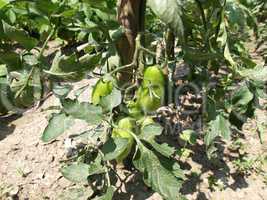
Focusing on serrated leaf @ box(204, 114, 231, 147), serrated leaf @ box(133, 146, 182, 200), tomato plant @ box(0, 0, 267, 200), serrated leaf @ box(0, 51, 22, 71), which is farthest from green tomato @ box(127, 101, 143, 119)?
serrated leaf @ box(0, 51, 22, 71)

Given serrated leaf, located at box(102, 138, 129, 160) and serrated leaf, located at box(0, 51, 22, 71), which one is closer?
serrated leaf, located at box(102, 138, 129, 160)

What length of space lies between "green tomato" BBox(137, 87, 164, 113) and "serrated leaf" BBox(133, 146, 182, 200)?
14 cm

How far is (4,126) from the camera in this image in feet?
6.77

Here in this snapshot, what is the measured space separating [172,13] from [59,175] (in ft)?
3.02

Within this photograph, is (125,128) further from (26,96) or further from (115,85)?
(26,96)

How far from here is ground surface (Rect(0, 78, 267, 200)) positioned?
1.68 meters

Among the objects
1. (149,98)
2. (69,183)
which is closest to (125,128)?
(149,98)

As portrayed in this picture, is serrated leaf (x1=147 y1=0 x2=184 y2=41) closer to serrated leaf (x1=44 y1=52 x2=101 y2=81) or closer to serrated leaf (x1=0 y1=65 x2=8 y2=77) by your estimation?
serrated leaf (x1=44 y1=52 x2=101 y2=81)

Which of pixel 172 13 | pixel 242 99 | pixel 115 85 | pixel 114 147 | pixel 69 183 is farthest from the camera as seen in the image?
pixel 69 183

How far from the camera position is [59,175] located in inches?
68.3

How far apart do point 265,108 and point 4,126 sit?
1.28 meters

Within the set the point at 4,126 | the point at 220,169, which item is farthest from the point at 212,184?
the point at 4,126

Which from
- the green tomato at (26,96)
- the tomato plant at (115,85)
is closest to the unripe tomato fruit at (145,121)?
the tomato plant at (115,85)

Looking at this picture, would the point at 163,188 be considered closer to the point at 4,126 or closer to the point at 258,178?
the point at 258,178
